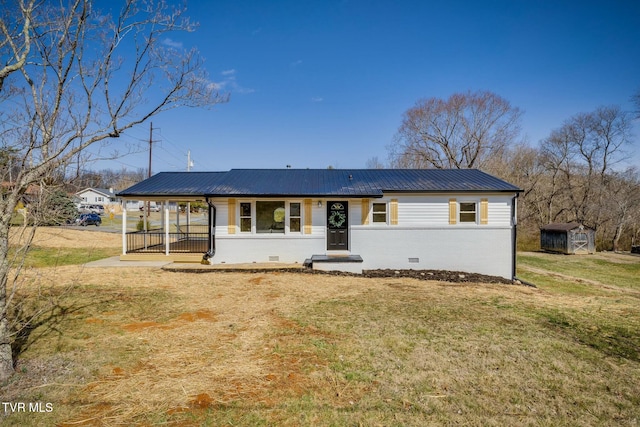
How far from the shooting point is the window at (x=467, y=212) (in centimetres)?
1288

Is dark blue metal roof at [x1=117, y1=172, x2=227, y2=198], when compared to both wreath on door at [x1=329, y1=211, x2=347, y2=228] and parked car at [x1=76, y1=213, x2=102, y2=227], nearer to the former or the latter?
wreath on door at [x1=329, y1=211, x2=347, y2=228]

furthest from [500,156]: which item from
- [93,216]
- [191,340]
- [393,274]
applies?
[93,216]

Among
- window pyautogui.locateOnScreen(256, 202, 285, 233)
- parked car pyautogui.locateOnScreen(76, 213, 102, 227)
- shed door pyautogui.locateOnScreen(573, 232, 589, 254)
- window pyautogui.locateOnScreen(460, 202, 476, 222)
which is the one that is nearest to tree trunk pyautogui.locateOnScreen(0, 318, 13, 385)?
window pyautogui.locateOnScreen(256, 202, 285, 233)

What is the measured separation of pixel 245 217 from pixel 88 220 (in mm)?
28373

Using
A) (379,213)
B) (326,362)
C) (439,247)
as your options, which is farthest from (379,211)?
(326,362)

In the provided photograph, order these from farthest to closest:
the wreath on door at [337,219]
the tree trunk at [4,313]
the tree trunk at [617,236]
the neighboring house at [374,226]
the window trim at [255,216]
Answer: the tree trunk at [617,236]
the wreath on door at [337,219]
the window trim at [255,216]
the neighboring house at [374,226]
the tree trunk at [4,313]

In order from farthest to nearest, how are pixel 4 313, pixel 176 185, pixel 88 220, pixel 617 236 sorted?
pixel 88 220 < pixel 617 236 < pixel 176 185 < pixel 4 313

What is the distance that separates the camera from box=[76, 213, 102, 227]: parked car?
31127 millimetres

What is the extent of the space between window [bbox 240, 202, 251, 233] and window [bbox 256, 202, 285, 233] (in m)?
0.36

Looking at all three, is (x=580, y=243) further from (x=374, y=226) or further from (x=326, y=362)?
(x=326, y=362)

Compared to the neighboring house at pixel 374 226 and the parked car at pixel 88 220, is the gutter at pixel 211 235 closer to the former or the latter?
the neighboring house at pixel 374 226

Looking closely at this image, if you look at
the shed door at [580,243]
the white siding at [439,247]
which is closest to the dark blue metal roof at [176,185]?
the white siding at [439,247]

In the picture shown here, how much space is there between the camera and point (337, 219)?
13.0 m

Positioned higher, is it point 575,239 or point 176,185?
point 176,185
